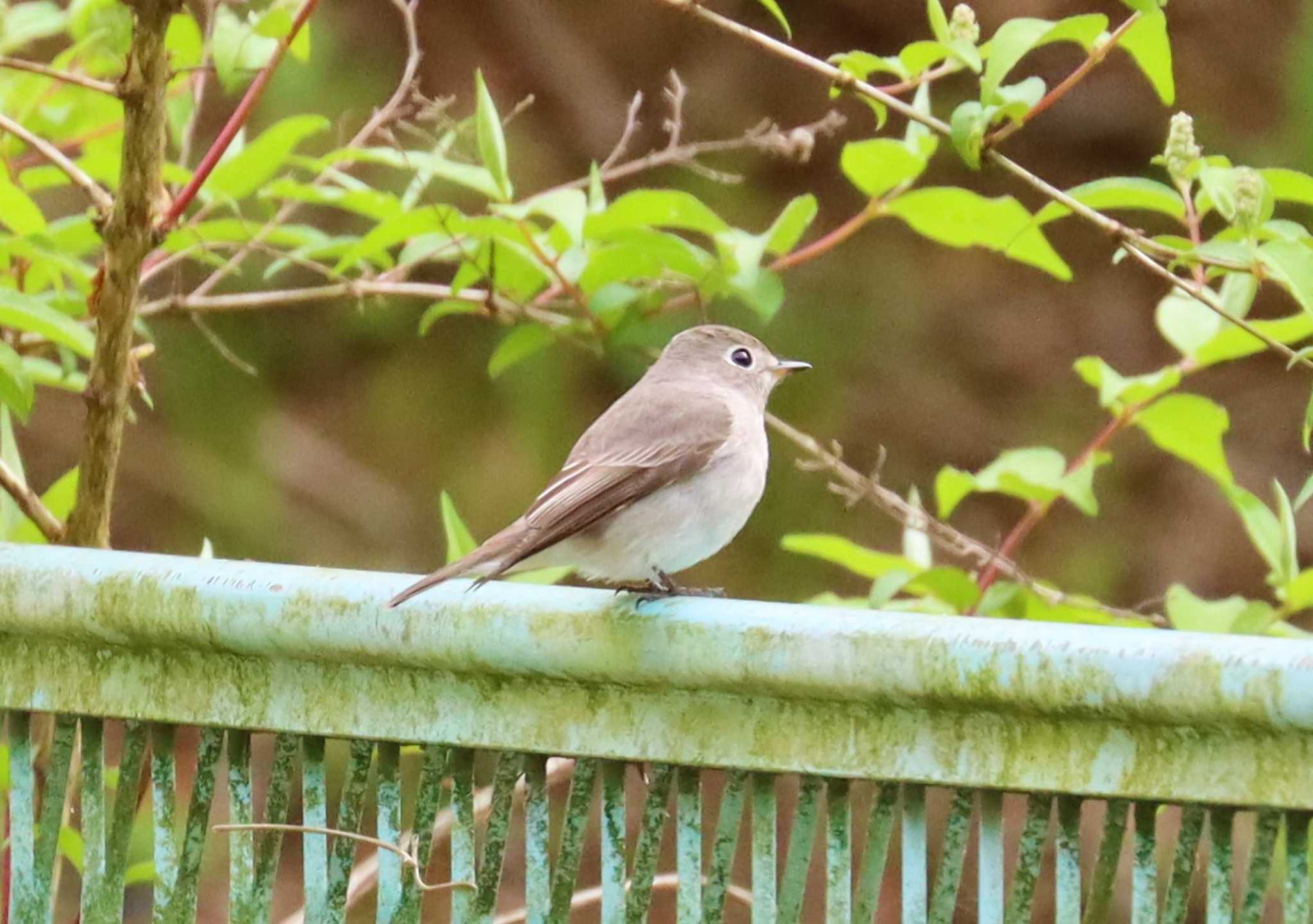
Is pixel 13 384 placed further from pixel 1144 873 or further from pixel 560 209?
pixel 1144 873

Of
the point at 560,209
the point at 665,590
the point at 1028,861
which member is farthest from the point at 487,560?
the point at 1028,861

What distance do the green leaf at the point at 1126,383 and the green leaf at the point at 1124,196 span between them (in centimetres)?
26

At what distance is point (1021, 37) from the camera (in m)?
1.76

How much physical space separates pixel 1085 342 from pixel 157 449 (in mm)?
2836

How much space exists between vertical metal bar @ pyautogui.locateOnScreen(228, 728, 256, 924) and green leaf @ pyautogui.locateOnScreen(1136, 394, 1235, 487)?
1.16 metres

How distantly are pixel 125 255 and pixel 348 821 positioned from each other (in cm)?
69

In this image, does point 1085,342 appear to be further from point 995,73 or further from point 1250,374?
point 995,73

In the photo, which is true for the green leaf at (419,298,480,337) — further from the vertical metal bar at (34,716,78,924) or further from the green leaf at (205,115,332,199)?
the vertical metal bar at (34,716,78,924)

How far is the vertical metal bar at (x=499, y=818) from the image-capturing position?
1.62 metres

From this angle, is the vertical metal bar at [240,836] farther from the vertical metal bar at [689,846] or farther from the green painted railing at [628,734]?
the vertical metal bar at [689,846]

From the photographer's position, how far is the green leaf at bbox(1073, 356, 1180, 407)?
2.21m

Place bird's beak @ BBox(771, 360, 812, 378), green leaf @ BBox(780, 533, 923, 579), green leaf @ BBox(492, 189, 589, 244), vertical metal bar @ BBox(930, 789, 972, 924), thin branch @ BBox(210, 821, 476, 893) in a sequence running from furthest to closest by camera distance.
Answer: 1. bird's beak @ BBox(771, 360, 812, 378)
2. green leaf @ BBox(780, 533, 923, 579)
3. green leaf @ BBox(492, 189, 589, 244)
4. thin branch @ BBox(210, 821, 476, 893)
5. vertical metal bar @ BBox(930, 789, 972, 924)

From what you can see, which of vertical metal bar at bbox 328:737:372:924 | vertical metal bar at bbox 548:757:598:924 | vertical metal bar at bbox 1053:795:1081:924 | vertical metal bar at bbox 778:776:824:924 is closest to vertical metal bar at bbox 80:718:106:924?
vertical metal bar at bbox 328:737:372:924

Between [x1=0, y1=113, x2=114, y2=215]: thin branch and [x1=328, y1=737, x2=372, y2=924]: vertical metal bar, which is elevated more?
[x1=0, y1=113, x2=114, y2=215]: thin branch
